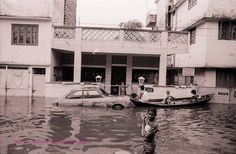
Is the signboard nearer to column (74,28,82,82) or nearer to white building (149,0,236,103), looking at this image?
white building (149,0,236,103)

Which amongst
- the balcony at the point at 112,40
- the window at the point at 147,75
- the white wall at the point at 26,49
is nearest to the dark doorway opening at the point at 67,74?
the white wall at the point at 26,49

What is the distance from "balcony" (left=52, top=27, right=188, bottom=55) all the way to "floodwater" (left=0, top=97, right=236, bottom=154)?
668 cm

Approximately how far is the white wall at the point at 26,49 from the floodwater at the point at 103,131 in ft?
21.8

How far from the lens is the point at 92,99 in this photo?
21.2m

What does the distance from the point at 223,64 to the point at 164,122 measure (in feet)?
41.0

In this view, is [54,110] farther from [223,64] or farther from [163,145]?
[223,64]

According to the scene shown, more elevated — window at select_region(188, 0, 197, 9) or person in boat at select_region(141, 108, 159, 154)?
window at select_region(188, 0, 197, 9)

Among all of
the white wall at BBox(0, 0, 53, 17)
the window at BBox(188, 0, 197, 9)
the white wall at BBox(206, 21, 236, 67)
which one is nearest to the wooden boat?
the white wall at BBox(206, 21, 236, 67)

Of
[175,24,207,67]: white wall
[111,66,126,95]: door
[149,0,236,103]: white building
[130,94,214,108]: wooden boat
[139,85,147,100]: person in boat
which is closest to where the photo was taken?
[130,94,214,108]: wooden boat

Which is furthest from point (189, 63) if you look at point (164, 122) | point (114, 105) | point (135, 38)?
point (164, 122)

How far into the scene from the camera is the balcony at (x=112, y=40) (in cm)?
2692

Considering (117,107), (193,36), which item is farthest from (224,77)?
(117,107)

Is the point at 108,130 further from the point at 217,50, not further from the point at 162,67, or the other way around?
the point at 217,50

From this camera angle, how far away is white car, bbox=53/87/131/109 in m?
21.0
